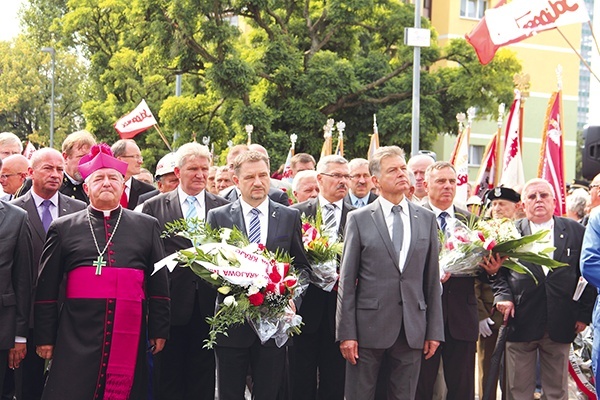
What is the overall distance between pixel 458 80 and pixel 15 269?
25.7 metres

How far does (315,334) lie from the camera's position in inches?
338

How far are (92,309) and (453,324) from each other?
10.4 feet

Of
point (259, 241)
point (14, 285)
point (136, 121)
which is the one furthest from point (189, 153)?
point (136, 121)

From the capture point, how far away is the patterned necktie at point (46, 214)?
309 inches

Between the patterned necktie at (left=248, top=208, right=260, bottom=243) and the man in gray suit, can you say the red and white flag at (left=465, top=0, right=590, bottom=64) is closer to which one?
Result: the man in gray suit

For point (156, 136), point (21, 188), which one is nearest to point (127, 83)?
point (156, 136)

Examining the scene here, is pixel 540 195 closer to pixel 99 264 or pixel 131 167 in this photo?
pixel 131 167

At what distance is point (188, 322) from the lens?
7949mm

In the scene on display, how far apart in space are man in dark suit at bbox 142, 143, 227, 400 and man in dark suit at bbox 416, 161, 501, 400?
1940 mm

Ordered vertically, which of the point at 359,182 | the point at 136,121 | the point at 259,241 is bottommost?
the point at 259,241

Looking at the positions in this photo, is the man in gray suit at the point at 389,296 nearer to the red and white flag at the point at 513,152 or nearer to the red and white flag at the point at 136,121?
the red and white flag at the point at 513,152

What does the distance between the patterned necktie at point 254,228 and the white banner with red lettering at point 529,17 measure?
23.2ft

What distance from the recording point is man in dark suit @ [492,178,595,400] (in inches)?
341

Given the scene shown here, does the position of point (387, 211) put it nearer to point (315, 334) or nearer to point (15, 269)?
point (315, 334)
